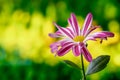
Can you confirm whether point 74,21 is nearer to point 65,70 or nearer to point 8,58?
point 65,70

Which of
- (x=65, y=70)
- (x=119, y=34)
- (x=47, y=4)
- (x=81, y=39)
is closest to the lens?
(x=81, y=39)

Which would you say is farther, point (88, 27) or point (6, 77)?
point (6, 77)

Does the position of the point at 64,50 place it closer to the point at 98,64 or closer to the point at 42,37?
the point at 98,64

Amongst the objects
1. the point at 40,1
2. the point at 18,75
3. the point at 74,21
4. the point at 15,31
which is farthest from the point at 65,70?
the point at 74,21

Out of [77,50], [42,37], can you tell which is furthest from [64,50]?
[42,37]

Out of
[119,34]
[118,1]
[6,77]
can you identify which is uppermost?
[118,1]

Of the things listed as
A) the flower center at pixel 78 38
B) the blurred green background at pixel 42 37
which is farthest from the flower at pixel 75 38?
the blurred green background at pixel 42 37

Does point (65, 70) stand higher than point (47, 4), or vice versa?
point (47, 4)
